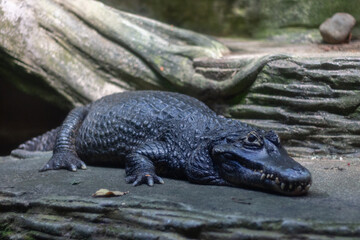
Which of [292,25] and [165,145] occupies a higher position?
[292,25]

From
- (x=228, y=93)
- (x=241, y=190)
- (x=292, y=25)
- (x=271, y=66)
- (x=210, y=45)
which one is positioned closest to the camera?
(x=241, y=190)

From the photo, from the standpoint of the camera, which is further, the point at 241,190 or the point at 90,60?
the point at 90,60

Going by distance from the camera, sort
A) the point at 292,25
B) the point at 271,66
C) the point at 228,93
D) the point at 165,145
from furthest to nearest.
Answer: the point at 292,25, the point at 228,93, the point at 271,66, the point at 165,145

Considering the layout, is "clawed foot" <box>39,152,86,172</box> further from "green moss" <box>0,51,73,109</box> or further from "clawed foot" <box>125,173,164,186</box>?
"green moss" <box>0,51,73,109</box>

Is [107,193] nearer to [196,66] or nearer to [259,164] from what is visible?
[259,164]

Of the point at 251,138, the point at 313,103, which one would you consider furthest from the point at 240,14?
the point at 251,138

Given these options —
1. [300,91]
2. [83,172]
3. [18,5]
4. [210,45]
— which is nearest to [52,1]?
[18,5]

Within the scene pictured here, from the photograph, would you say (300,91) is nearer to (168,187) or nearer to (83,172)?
(168,187)

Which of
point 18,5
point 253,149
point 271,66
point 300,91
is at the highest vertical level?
point 18,5

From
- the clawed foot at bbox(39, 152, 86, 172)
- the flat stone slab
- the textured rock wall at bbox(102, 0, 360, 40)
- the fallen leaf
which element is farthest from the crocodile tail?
the fallen leaf
